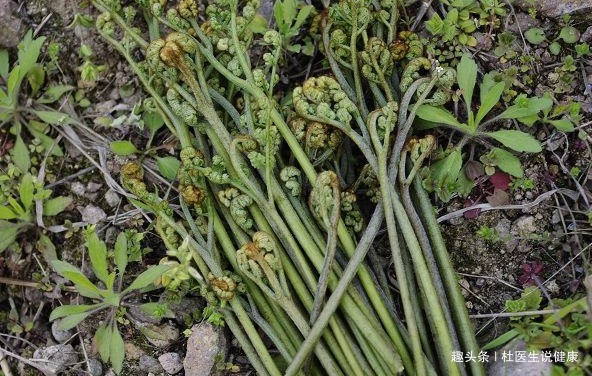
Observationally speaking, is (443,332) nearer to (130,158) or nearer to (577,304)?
(577,304)

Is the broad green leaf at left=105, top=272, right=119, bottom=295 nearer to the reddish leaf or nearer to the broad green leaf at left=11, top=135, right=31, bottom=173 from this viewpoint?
the broad green leaf at left=11, top=135, right=31, bottom=173

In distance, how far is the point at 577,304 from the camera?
7.06 feet

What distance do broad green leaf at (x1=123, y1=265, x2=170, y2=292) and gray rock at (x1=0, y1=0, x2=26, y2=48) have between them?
4.40 feet

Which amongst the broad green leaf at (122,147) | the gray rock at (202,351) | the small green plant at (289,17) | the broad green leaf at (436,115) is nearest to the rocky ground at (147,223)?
the gray rock at (202,351)

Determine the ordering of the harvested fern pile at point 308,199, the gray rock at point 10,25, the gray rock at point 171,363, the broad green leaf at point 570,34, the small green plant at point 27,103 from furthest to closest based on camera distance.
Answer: the gray rock at point 10,25, the small green plant at point 27,103, the broad green leaf at point 570,34, the gray rock at point 171,363, the harvested fern pile at point 308,199

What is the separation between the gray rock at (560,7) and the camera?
255cm

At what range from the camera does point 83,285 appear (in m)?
2.44

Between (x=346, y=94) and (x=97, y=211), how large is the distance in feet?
3.84

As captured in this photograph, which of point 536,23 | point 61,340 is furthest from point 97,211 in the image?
point 536,23

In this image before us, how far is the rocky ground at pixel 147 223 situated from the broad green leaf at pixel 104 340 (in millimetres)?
90

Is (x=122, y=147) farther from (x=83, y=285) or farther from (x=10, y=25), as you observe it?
(x=10, y=25)

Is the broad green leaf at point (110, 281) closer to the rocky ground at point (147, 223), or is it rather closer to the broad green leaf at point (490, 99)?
the rocky ground at point (147, 223)

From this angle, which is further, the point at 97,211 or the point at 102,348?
the point at 97,211

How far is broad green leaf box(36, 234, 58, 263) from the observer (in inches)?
107
